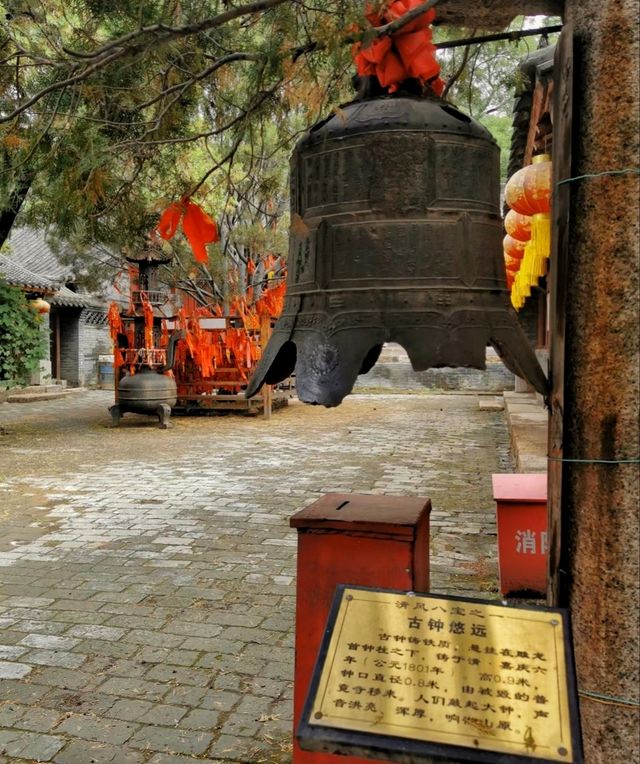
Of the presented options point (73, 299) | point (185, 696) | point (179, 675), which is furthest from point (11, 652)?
point (73, 299)

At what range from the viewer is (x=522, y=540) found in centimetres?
471

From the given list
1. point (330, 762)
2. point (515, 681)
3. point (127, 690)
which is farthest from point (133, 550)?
point (515, 681)

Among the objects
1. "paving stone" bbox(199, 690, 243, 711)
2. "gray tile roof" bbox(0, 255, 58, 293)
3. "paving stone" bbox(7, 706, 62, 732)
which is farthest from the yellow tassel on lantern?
"gray tile roof" bbox(0, 255, 58, 293)

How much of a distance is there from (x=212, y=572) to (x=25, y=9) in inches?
156

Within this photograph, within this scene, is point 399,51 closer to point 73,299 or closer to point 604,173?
point 604,173

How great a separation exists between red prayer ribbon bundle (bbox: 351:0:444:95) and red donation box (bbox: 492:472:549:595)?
9.84 ft


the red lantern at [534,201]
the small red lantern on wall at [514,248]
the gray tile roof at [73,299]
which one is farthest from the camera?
the gray tile roof at [73,299]

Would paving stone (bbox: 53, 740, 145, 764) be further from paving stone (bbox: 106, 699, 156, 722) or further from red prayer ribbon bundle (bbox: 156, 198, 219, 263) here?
red prayer ribbon bundle (bbox: 156, 198, 219, 263)

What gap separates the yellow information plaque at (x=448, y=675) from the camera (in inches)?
63.9

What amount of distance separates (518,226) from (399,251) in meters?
5.37

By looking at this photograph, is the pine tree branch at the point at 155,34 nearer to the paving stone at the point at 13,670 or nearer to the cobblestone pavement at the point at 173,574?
the cobblestone pavement at the point at 173,574

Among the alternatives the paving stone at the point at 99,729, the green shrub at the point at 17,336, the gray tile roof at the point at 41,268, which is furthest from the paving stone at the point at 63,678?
the gray tile roof at the point at 41,268

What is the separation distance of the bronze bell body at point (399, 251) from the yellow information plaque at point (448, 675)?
67cm

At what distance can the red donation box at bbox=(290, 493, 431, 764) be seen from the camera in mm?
2633
